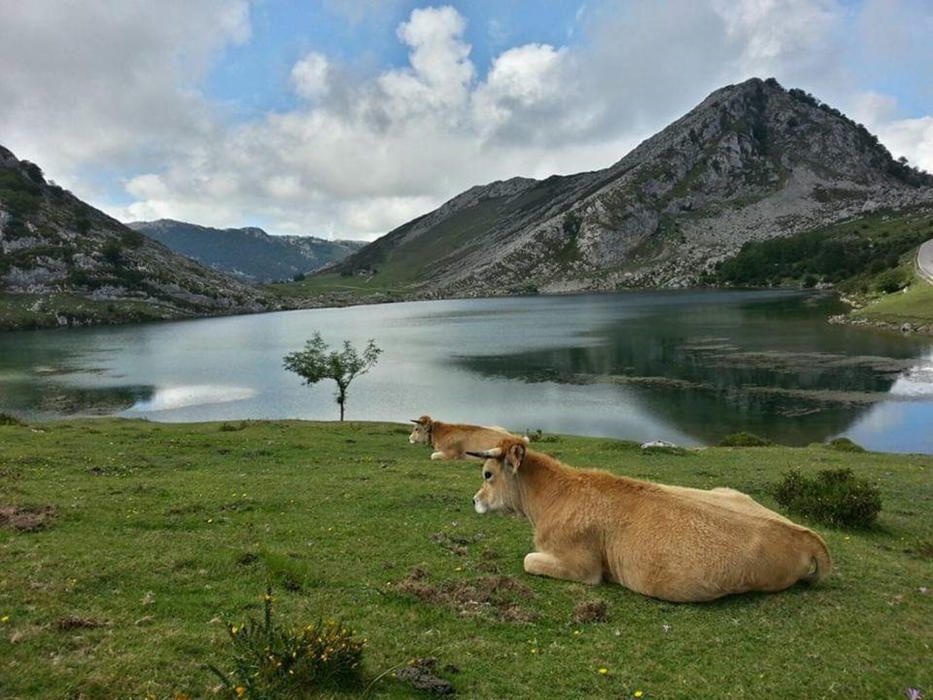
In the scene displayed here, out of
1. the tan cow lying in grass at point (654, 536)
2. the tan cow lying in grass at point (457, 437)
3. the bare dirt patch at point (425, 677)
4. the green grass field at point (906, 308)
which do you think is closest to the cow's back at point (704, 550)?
the tan cow lying in grass at point (654, 536)

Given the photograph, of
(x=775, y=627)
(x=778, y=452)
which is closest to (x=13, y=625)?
(x=775, y=627)

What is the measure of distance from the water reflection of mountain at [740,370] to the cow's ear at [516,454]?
40158mm

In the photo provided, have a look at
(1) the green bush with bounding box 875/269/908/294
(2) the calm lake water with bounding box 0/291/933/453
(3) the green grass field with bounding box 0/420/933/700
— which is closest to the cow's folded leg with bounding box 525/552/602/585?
(3) the green grass field with bounding box 0/420/933/700

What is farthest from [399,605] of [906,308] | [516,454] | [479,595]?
[906,308]

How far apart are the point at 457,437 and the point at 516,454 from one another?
1485 centimetres

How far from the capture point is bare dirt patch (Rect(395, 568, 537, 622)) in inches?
330

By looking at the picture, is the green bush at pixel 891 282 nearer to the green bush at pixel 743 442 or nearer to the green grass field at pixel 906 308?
the green grass field at pixel 906 308

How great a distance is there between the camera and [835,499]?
15125 mm

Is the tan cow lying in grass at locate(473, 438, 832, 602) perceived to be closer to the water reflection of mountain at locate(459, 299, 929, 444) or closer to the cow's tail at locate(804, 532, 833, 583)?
the cow's tail at locate(804, 532, 833, 583)

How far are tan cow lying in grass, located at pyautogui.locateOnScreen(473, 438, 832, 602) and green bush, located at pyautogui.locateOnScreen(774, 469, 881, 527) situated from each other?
6678 mm

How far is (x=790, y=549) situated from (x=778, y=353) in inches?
3169

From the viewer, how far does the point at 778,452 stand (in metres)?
30.5

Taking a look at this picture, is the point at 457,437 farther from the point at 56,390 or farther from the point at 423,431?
the point at 56,390

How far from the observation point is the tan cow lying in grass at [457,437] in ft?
78.8
